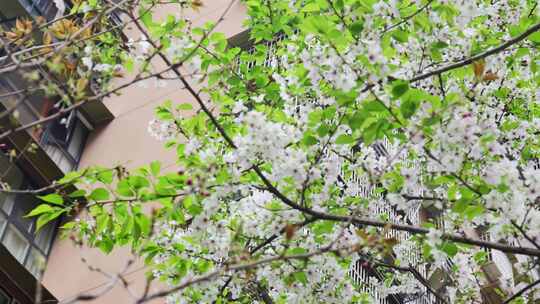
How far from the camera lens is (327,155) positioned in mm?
4527

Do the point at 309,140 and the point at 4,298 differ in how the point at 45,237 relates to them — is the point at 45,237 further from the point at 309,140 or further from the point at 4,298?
the point at 309,140

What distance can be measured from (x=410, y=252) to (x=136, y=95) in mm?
6630

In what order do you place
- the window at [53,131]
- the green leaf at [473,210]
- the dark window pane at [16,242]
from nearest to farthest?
the green leaf at [473,210] → the dark window pane at [16,242] → the window at [53,131]

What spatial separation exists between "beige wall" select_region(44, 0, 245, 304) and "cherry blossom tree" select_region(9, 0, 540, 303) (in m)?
3.80

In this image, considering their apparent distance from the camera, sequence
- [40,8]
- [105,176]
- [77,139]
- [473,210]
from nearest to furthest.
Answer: [473,210]
[105,176]
[40,8]
[77,139]

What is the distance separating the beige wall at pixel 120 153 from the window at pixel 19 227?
1.46 feet

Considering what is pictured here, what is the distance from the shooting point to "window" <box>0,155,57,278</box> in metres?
8.53

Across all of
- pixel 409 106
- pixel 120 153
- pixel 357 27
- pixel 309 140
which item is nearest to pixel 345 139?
pixel 309 140

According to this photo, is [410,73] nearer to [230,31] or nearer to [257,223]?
[257,223]

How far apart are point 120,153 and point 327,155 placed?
6596 millimetres

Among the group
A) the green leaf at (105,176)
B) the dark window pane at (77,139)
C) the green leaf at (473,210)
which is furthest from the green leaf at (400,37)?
the dark window pane at (77,139)

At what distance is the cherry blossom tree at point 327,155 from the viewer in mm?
3443

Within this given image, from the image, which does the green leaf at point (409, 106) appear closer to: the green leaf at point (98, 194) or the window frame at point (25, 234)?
the green leaf at point (98, 194)

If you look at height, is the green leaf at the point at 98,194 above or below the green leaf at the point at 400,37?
below
